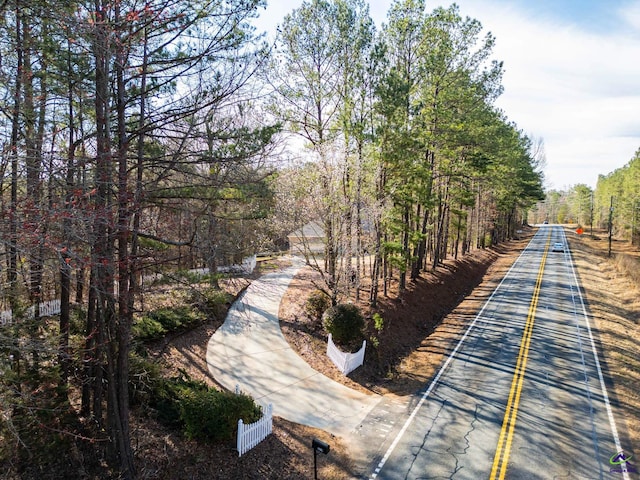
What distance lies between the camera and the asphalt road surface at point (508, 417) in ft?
31.2

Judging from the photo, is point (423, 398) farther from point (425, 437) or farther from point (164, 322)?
point (164, 322)

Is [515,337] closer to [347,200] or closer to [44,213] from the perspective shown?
[347,200]

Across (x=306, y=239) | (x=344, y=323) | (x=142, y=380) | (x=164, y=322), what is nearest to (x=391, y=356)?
(x=344, y=323)

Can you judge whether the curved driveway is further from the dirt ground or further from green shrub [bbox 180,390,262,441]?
green shrub [bbox 180,390,262,441]

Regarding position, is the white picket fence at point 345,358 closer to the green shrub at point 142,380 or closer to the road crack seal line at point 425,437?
the road crack seal line at point 425,437

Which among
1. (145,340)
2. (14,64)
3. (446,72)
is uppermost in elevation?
(446,72)

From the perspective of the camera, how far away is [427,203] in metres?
20.9

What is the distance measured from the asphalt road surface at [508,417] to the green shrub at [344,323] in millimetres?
3395

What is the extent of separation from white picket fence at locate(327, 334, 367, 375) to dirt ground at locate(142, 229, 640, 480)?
0.26 m

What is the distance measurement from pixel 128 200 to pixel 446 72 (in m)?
19.9

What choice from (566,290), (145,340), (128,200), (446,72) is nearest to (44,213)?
(128,200)
